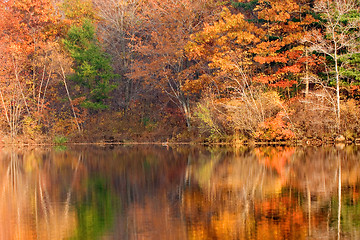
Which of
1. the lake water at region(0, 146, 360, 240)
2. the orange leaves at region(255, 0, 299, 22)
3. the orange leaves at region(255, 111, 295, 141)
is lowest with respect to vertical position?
the lake water at region(0, 146, 360, 240)

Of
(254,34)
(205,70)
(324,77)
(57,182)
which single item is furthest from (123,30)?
(57,182)

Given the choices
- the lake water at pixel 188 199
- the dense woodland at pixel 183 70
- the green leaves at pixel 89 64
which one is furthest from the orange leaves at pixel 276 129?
the green leaves at pixel 89 64

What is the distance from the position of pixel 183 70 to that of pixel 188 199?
89.2 ft

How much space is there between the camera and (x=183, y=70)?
4169 cm

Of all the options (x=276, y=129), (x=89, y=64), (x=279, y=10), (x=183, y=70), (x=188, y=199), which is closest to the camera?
(x=188, y=199)

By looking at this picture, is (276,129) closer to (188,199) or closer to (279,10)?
(279,10)

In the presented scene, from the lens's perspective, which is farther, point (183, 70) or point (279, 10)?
point (183, 70)

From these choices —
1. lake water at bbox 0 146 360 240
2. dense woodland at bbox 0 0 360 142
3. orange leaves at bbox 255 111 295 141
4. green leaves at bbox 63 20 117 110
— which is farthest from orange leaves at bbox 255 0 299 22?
green leaves at bbox 63 20 117 110

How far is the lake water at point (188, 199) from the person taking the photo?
11125mm

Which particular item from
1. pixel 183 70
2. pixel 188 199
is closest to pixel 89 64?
pixel 183 70

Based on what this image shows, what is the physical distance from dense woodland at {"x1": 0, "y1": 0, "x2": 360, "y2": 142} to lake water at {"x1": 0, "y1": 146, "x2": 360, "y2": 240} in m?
9.95

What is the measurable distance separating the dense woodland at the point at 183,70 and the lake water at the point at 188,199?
9.95 metres

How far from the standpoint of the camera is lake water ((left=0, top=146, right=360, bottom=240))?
11125 millimetres

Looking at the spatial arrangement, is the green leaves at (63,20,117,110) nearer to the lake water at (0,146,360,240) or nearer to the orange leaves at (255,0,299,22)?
the orange leaves at (255,0,299,22)
